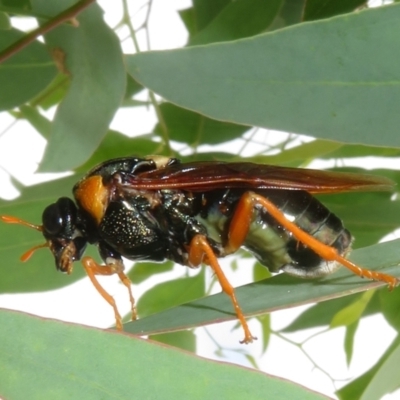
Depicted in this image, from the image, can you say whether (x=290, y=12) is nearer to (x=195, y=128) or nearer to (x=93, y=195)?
(x=195, y=128)

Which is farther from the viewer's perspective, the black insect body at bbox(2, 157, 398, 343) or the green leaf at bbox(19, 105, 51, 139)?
the green leaf at bbox(19, 105, 51, 139)

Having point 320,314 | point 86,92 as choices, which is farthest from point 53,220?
point 320,314

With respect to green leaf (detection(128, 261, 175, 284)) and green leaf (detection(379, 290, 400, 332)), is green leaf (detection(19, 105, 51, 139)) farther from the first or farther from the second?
green leaf (detection(379, 290, 400, 332))

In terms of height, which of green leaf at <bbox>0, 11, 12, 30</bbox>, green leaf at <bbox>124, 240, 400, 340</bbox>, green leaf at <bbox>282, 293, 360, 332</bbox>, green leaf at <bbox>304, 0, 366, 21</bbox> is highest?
green leaf at <bbox>304, 0, 366, 21</bbox>

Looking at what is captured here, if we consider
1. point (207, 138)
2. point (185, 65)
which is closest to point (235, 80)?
point (185, 65)

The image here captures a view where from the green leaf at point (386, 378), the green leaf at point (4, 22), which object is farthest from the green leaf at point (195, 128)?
the green leaf at point (386, 378)

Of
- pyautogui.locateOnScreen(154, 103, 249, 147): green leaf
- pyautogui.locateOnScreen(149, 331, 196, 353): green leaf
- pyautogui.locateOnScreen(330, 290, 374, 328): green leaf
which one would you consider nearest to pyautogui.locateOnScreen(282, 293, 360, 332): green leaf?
pyautogui.locateOnScreen(330, 290, 374, 328): green leaf

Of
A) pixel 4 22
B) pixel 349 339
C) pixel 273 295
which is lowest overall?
pixel 349 339
